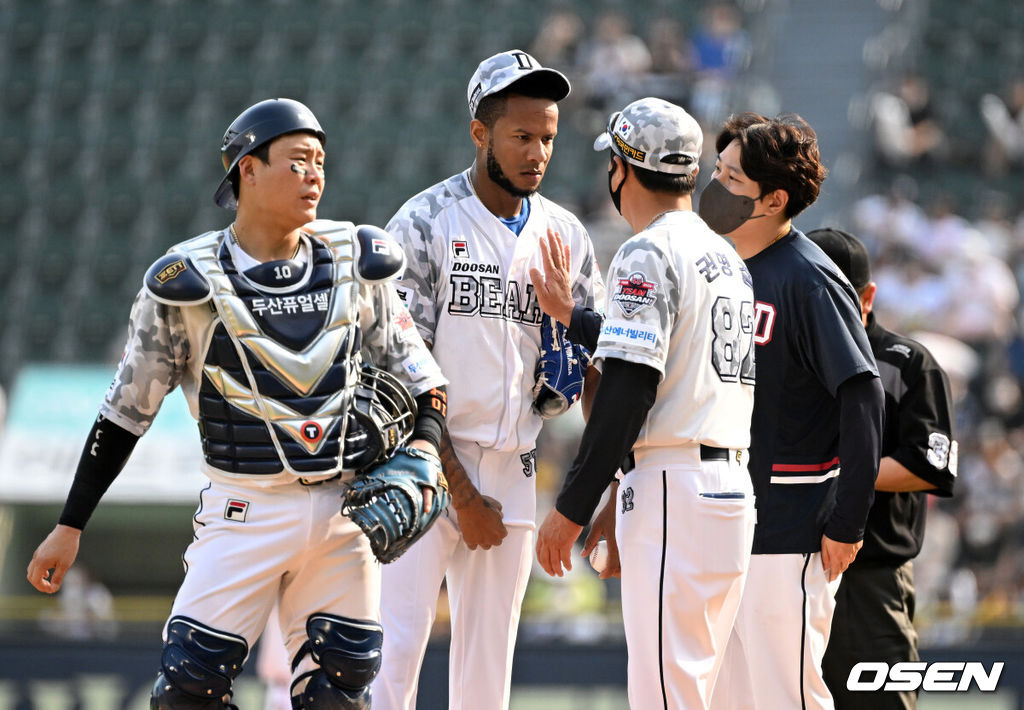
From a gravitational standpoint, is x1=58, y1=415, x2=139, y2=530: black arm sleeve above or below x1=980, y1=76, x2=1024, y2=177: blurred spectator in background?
above

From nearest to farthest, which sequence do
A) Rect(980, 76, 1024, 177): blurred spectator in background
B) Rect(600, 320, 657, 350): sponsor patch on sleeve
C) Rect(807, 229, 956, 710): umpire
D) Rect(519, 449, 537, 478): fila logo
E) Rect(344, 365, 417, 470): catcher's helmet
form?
Rect(344, 365, 417, 470): catcher's helmet → Rect(600, 320, 657, 350): sponsor patch on sleeve → Rect(519, 449, 537, 478): fila logo → Rect(807, 229, 956, 710): umpire → Rect(980, 76, 1024, 177): blurred spectator in background

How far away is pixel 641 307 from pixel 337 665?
1309 millimetres

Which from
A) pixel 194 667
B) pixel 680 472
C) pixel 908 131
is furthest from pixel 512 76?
pixel 908 131

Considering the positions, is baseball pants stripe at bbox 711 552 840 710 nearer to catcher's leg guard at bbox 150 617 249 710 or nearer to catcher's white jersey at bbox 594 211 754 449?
catcher's white jersey at bbox 594 211 754 449

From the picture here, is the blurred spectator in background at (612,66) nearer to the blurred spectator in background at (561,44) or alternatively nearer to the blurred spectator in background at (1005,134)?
the blurred spectator in background at (561,44)

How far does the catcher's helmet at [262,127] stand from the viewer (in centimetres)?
367

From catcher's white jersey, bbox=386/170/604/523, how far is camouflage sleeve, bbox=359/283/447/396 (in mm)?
483

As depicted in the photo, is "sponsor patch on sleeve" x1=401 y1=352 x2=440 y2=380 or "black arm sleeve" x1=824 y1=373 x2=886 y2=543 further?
A: "black arm sleeve" x1=824 y1=373 x2=886 y2=543

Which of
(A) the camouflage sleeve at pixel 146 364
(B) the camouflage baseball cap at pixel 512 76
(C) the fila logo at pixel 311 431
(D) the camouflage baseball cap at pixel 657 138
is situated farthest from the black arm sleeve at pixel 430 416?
(B) the camouflage baseball cap at pixel 512 76

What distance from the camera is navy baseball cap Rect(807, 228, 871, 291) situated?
15.9 feet

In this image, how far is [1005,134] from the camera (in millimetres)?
13258

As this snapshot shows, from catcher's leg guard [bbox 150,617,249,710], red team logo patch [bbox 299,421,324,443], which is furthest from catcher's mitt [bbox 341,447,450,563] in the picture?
catcher's leg guard [bbox 150,617,249,710]

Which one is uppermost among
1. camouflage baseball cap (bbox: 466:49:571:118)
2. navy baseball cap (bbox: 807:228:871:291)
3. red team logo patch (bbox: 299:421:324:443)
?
camouflage baseball cap (bbox: 466:49:571:118)

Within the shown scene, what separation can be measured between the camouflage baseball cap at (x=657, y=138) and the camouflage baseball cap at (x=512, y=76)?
378 millimetres
